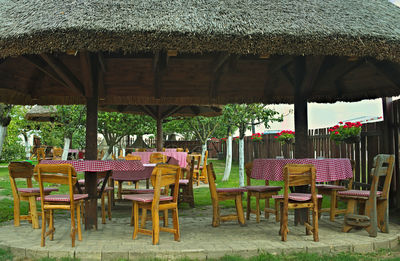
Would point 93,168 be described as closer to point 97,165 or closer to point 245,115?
point 97,165

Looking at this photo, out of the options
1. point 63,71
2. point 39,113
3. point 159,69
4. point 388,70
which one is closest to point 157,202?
point 63,71

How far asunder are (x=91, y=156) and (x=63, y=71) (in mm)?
1342

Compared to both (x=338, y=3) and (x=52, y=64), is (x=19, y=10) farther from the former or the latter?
(x=338, y=3)

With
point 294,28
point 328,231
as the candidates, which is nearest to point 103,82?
point 294,28

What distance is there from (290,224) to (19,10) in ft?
16.2

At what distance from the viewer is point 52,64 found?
554cm

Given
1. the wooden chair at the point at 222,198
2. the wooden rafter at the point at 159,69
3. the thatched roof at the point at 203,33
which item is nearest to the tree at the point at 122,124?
the wooden rafter at the point at 159,69

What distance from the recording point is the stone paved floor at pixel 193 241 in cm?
427

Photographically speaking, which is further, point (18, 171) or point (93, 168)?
point (18, 171)

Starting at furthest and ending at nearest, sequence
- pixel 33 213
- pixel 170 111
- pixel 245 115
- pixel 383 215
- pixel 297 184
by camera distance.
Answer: pixel 170 111 < pixel 245 115 < pixel 33 213 < pixel 383 215 < pixel 297 184

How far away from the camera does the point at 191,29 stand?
15.7 ft

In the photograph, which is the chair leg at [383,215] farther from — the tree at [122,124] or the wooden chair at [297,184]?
the tree at [122,124]

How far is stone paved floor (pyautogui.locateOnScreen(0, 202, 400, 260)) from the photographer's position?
4270mm

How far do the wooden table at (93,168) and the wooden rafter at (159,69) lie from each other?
2182 millimetres
